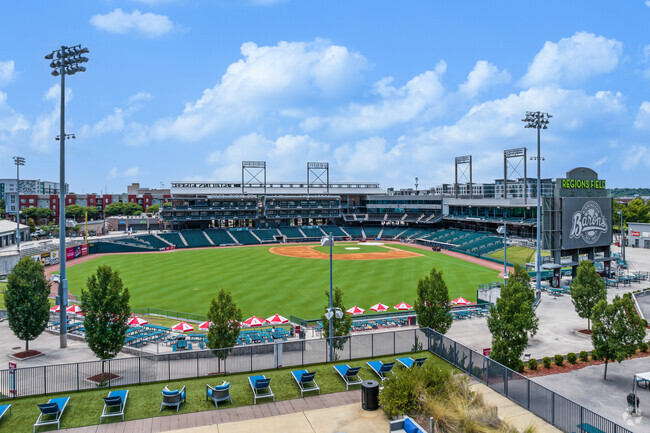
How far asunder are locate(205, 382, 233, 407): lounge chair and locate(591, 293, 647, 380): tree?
64.5 ft

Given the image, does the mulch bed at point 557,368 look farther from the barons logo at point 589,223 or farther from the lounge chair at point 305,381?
the barons logo at point 589,223

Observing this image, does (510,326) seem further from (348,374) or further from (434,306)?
(348,374)

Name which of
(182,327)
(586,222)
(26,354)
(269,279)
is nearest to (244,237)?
(269,279)

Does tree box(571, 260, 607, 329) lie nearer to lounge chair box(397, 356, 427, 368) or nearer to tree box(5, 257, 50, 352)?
lounge chair box(397, 356, 427, 368)

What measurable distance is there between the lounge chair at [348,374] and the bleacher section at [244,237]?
272 ft

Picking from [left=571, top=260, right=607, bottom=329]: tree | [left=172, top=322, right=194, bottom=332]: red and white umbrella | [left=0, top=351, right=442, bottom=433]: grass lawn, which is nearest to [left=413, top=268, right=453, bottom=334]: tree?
[left=0, top=351, right=442, bottom=433]: grass lawn

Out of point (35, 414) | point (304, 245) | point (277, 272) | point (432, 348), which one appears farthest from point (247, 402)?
point (304, 245)

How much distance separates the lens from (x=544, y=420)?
52.3ft

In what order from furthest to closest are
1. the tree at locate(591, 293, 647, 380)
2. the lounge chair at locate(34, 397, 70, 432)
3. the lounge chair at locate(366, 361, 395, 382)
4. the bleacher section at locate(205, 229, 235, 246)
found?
the bleacher section at locate(205, 229, 235, 246)
the tree at locate(591, 293, 647, 380)
the lounge chair at locate(366, 361, 395, 382)
the lounge chair at locate(34, 397, 70, 432)

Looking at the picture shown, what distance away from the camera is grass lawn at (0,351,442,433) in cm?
1597

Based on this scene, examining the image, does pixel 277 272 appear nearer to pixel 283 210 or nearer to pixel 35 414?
pixel 35 414

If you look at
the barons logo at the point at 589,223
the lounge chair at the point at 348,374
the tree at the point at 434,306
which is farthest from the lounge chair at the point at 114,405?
the barons logo at the point at 589,223

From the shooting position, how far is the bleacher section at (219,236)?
99562 millimetres

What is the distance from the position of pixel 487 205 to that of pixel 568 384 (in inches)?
2888
